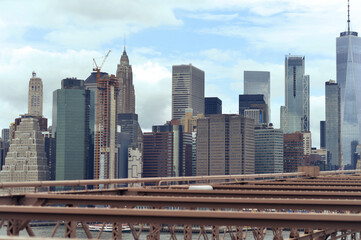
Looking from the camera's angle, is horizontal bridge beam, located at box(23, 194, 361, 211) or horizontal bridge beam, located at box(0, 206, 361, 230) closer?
horizontal bridge beam, located at box(0, 206, 361, 230)

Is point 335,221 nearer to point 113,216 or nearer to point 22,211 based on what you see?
point 113,216

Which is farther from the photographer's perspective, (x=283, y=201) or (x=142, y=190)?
(x=142, y=190)

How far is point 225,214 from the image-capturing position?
63.3 ft

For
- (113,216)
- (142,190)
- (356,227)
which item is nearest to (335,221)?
(356,227)

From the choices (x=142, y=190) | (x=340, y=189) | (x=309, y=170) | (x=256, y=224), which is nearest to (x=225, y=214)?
(x=256, y=224)

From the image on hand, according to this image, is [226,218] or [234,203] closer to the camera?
[226,218]

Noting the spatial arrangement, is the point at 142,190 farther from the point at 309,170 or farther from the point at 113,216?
the point at 309,170

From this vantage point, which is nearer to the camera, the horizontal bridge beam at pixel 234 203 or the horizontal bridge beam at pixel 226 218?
the horizontal bridge beam at pixel 226 218

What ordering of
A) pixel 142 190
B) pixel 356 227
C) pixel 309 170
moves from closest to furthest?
pixel 356 227
pixel 142 190
pixel 309 170

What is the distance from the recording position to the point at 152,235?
26609mm

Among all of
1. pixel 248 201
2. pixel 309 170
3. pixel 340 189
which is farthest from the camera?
pixel 309 170

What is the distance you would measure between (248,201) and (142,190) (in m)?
12.6

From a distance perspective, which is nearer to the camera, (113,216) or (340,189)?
(113,216)

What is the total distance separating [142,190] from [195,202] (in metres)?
11.8
